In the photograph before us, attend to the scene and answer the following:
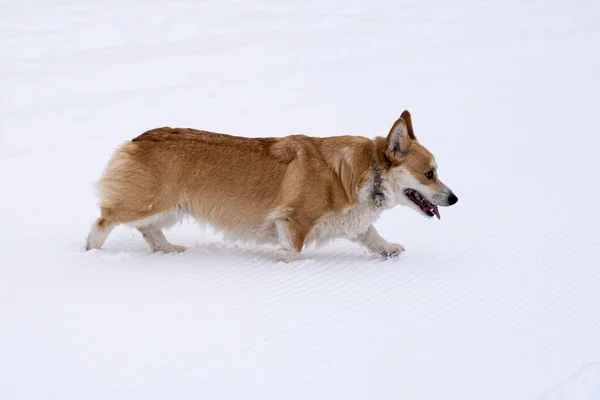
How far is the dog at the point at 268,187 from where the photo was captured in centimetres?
557

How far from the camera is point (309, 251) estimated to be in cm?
607

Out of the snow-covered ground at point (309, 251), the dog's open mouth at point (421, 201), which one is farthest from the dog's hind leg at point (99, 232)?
the dog's open mouth at point (421, 201)

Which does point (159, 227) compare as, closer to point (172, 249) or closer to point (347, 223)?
point (172, 249)

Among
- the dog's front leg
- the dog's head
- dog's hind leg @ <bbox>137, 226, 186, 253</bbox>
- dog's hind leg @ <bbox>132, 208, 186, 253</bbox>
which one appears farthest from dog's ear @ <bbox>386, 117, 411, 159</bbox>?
dog's hind leg @ <bbox>137, 226, 186, 253</bbox>

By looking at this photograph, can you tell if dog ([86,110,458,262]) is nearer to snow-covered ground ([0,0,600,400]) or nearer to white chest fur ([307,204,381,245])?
white chest fur ([307,204,381,245])

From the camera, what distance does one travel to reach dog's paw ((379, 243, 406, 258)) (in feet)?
19.0

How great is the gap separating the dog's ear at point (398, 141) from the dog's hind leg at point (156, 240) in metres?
1.67

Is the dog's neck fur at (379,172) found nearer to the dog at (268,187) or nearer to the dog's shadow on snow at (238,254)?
the dog at (268,187)

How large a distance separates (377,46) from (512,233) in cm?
680

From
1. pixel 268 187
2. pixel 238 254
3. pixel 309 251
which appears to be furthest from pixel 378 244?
pixel 238 254

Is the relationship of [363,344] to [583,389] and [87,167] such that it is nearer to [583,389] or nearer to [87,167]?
[583,389]

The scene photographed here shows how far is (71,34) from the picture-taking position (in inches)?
476

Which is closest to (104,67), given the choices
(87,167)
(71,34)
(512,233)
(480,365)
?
(71,34)

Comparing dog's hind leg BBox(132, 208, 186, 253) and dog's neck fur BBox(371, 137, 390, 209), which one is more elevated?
dog's neck fur BBox(371, 137, 390, 209)
